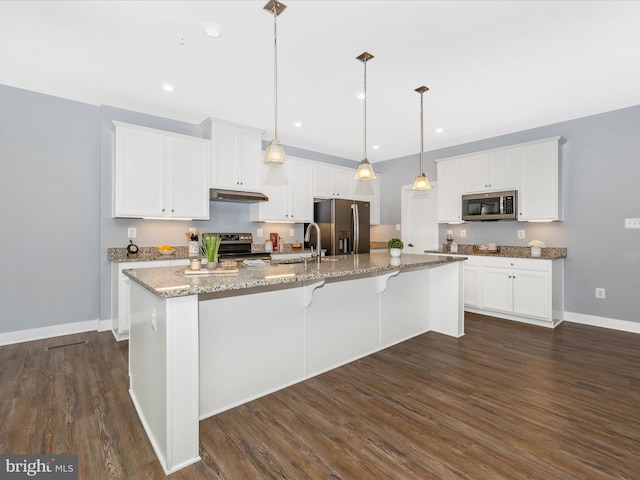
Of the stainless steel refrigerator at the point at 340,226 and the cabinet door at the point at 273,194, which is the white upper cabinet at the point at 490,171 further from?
the cabinet door at the point at 273,194

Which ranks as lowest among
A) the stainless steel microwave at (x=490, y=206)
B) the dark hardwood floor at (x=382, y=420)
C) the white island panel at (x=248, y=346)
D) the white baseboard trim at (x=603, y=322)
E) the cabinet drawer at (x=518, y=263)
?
the dark hardwood floor at (x=382, y=420)

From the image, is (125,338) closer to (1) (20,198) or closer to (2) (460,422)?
(1) (20,198)

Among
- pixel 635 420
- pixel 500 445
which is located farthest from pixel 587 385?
pixel 500 445

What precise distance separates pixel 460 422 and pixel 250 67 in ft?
10.7

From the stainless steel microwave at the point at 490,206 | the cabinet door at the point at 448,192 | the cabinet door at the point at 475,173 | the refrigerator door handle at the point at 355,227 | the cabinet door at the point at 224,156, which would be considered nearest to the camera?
the cabinet door at the point at 224,156

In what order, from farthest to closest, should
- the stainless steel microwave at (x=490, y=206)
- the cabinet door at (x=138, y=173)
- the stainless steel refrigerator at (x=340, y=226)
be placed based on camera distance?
1. the stainless steel refrigerator at (x=340, y=226)
2. the stainless steel microwave at (x=490, y=206)
3. the cabinet door at (x=138, y=173)

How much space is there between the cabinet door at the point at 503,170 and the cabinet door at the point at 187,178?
4.05 metres

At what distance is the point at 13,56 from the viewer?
9.24ft

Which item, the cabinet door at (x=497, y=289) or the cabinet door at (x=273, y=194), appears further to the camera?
the cabinet door at (x=273, y=194)

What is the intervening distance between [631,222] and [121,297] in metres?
5.98

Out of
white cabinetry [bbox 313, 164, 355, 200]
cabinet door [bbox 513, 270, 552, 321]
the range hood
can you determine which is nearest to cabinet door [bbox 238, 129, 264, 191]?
the range hood

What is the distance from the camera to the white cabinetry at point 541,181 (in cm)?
419

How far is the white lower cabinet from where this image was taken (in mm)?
4059

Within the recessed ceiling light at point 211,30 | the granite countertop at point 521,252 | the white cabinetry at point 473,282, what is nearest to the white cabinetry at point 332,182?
the granite countertop at point 521,252
